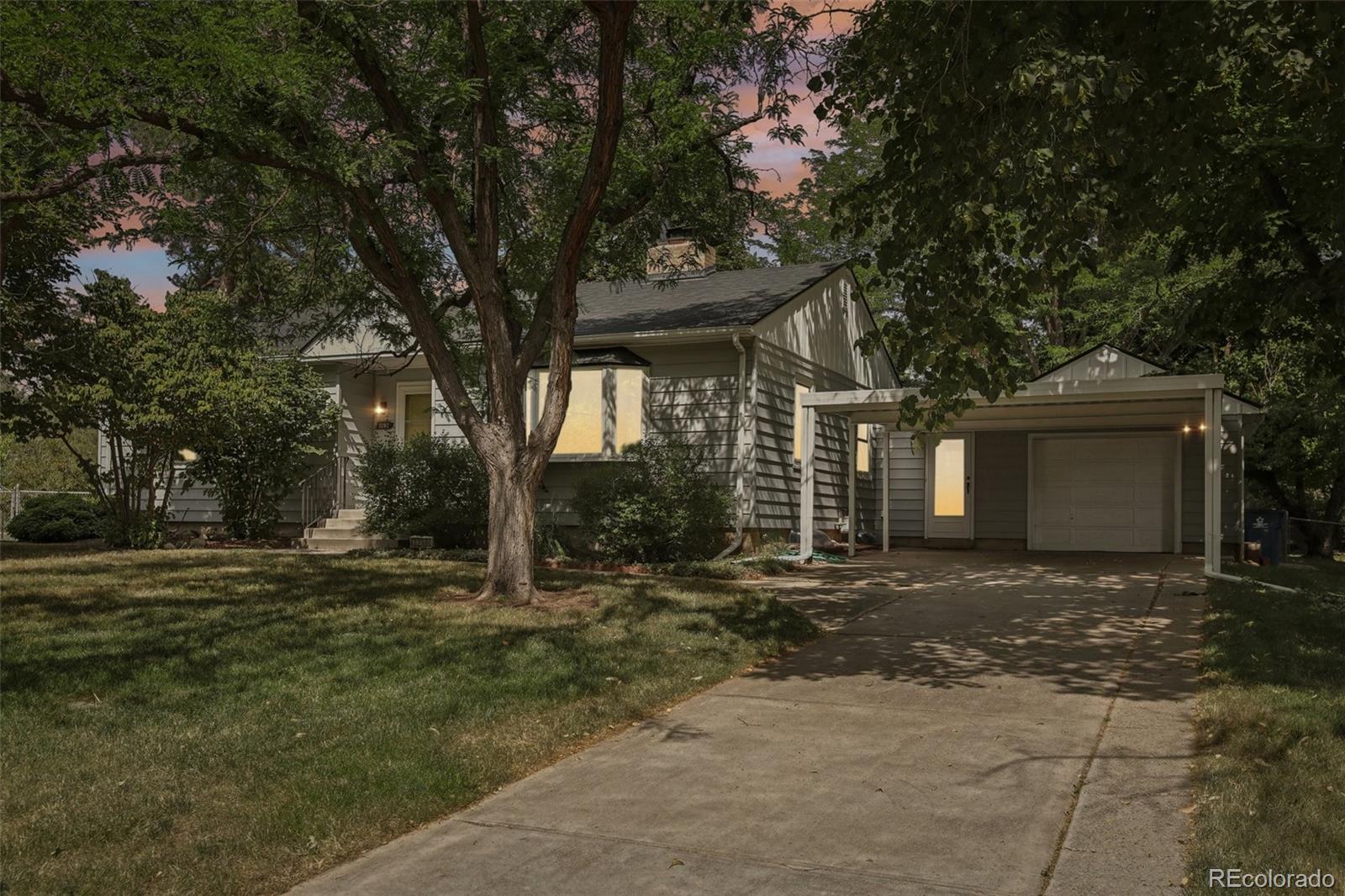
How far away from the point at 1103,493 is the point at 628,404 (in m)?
8.68

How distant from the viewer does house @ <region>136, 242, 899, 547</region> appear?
608 inches

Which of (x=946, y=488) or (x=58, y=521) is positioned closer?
(x=58, y=521)

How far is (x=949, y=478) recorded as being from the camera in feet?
65.2

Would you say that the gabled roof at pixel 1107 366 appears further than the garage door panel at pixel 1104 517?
No

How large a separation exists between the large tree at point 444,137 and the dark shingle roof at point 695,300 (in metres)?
2.43

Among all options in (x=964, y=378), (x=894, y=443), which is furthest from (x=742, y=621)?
(x=894, y=443)

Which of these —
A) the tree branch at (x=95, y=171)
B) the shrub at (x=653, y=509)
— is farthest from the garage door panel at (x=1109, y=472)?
the tree branch at (x=95, y=171)

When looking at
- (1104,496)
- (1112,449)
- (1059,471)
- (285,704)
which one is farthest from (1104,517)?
(285,704)

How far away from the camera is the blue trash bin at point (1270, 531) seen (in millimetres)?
16469

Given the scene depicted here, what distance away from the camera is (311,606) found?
9.41 metres

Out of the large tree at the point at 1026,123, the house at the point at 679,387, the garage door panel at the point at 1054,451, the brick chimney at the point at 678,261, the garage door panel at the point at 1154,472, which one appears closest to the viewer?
the large tree at the point at 1026,123

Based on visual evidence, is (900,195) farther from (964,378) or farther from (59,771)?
(59,771)

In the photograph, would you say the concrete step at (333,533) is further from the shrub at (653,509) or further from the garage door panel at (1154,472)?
the garage door panel at (1154,472)

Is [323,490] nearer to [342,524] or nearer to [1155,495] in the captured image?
[342,524]
